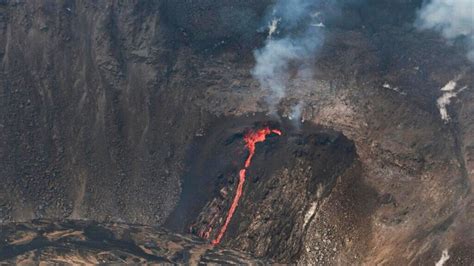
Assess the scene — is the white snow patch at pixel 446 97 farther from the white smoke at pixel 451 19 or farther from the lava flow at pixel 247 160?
the lava flow at pixel 247 160

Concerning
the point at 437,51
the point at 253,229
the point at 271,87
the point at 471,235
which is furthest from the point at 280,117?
the point at 471,235

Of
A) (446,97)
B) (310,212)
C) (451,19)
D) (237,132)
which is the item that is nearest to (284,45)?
(237,132)

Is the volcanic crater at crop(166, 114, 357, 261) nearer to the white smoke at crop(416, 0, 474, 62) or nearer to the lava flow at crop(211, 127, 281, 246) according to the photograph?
the lava flow at crop(211, 127, 281, 246)

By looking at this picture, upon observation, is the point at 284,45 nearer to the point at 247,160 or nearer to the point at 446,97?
the point at 247,160

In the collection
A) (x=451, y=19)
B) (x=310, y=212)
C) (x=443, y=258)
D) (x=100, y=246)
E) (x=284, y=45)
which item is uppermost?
(x=451, y=19)

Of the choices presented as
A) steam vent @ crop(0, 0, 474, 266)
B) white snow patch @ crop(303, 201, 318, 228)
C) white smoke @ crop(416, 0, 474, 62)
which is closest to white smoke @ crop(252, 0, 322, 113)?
steam vent @ crop(0, 0, 474, 266)

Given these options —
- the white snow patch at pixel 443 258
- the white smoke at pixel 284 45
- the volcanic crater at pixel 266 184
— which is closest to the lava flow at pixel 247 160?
the volcanic crater at pixel 266 184

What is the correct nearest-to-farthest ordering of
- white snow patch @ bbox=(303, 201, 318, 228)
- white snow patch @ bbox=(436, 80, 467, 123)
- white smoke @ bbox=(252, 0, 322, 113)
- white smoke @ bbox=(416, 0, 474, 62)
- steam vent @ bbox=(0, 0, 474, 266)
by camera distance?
steam vent @ bbox=(0, 0, 474, 266) < white snow patch @ bbox=(303, 201, 318, 228) < white snow patch @ bbox=(436, 80, 467, 123) < white smoke @ bbox=(416, 0, 474, 62) < white smoke @ bbox=(252, 0, 322, 113)

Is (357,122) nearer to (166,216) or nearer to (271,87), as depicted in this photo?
(271,87)
